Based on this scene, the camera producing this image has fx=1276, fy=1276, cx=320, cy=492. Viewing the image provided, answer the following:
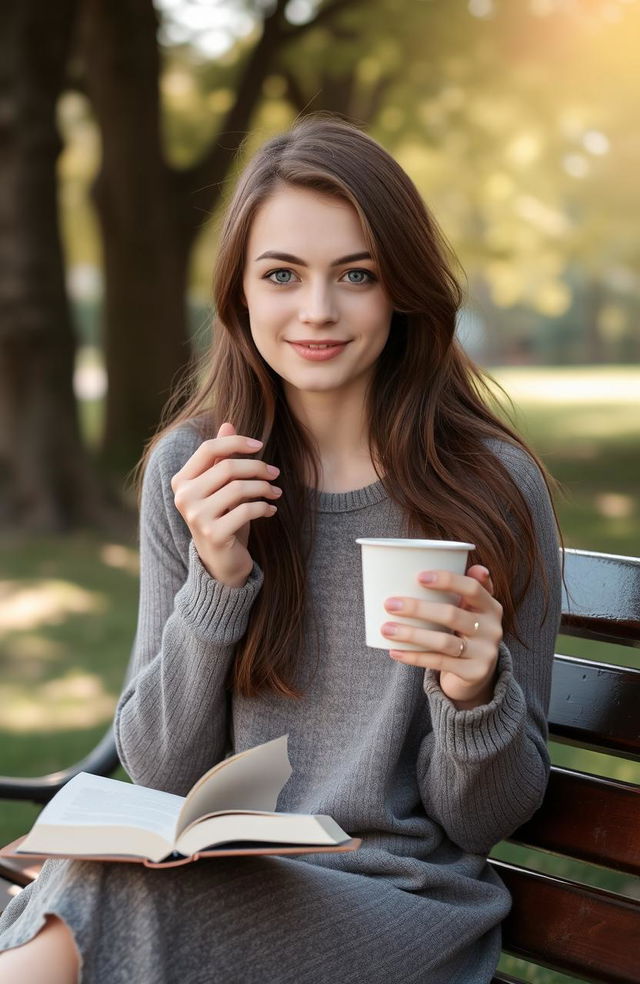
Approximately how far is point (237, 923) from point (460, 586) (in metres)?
0.62

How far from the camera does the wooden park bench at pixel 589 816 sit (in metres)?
2.33

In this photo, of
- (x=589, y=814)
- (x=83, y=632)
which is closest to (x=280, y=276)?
(x=589, y=814)

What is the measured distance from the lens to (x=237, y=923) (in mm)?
1938

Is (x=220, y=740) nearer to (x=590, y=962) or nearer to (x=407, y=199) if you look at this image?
(x=590, y=962)

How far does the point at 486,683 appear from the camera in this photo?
2.13 meters

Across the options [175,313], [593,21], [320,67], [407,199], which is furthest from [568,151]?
[407,199]

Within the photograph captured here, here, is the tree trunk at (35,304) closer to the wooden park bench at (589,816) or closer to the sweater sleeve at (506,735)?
the wooden park bench at (589,816)

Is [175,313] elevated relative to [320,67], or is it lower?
lower

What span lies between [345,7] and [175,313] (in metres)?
3.53

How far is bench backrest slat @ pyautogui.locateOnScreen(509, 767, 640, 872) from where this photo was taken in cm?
240

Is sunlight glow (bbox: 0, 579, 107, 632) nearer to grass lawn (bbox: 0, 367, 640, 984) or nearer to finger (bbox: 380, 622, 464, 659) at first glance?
grass lawn (bbox: 0, 367, 640, 984)

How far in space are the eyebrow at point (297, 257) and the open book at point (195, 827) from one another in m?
0.91

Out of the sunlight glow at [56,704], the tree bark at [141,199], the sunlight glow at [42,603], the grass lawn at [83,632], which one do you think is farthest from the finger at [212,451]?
the tree bark at [141,199]

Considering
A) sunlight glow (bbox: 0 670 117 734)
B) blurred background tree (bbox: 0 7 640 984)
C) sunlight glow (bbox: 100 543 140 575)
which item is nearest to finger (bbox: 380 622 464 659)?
blurred background tree (bbox: 0 7 640 984)
